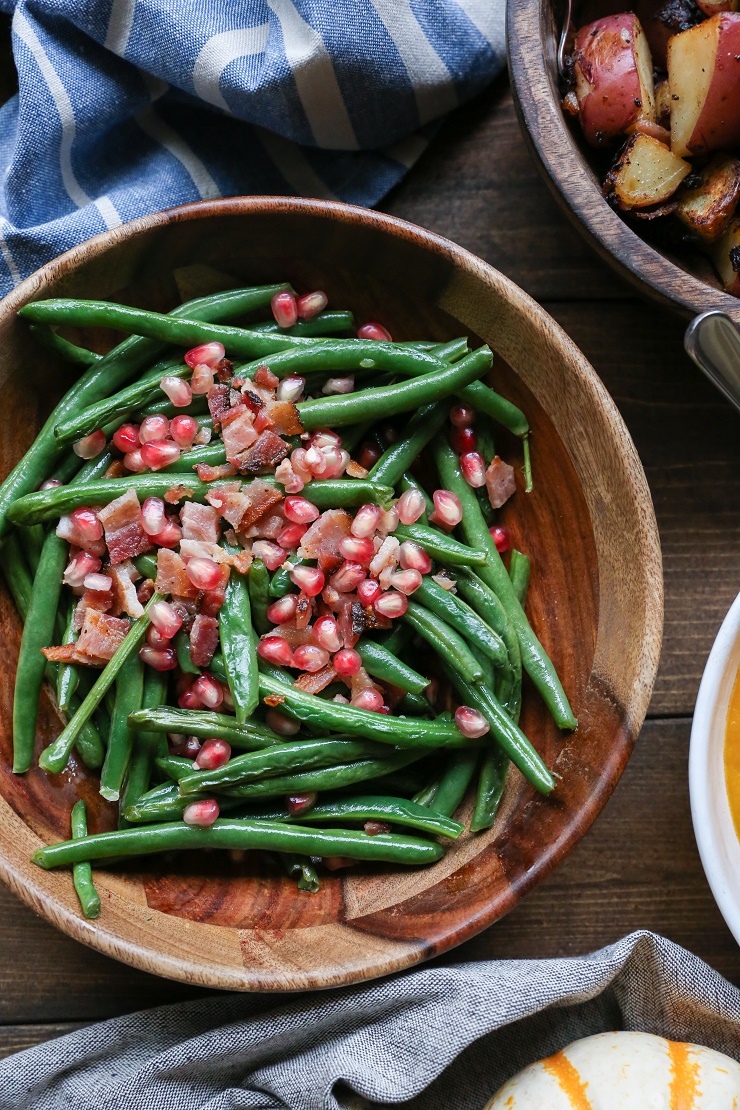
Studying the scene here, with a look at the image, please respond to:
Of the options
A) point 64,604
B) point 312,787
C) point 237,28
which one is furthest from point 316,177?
point 312,787

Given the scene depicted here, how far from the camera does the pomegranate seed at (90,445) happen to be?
2.23 metres

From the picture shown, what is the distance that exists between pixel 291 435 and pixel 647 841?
157 cm

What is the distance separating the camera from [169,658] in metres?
2.17

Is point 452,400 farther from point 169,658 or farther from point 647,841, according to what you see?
point 647,841

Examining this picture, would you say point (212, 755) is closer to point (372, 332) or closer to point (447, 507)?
point (447, 507)

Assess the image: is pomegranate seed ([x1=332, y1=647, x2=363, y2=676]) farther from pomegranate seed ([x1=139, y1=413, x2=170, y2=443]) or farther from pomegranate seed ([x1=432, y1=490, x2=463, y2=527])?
pomegranate seed ([x1=139, y1=413, x2=170, y2=443])

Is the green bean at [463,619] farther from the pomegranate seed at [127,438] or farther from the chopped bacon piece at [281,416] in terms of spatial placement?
the pomegranate seed at [127,438]

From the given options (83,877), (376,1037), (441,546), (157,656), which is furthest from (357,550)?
(376,1037)

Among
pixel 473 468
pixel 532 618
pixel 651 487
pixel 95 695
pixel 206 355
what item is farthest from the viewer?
pixel 651 487

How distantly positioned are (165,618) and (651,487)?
146cm

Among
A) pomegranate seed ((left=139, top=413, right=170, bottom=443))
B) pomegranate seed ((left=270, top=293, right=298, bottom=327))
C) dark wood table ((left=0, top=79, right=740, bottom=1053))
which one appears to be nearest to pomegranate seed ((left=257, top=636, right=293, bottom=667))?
pomegranate seed ((left=139, top=413, right=170, bottom=443))

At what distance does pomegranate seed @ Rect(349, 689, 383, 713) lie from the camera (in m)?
2.18

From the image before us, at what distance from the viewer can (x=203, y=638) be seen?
214cm

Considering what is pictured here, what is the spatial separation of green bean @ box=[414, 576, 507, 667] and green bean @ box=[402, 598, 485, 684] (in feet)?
0.06
